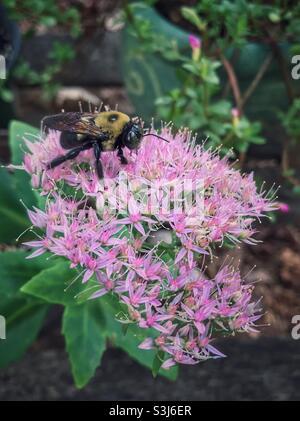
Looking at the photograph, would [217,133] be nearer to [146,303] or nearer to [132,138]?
[132,138]

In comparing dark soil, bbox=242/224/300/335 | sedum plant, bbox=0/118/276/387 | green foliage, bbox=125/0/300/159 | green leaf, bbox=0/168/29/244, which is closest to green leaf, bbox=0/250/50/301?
green leaf, bbox=0/168/29/244

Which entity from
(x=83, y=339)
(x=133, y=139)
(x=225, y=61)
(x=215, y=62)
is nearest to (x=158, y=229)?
(x=133, y=139)

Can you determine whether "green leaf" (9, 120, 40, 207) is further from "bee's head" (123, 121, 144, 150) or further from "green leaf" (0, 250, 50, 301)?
"bee's head" (123, 121, 144, 150)

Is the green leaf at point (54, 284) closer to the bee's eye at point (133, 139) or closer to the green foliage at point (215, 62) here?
the bee's eye at point (133, 139)

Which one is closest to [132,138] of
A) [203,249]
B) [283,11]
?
[203,249]

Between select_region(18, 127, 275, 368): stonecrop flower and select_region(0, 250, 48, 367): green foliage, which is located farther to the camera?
select_region(0, 250, 48, 367): green foliage

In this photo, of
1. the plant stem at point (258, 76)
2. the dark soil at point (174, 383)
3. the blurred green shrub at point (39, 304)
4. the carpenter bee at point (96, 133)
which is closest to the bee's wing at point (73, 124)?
the carpenter bee at point (96, 133)
